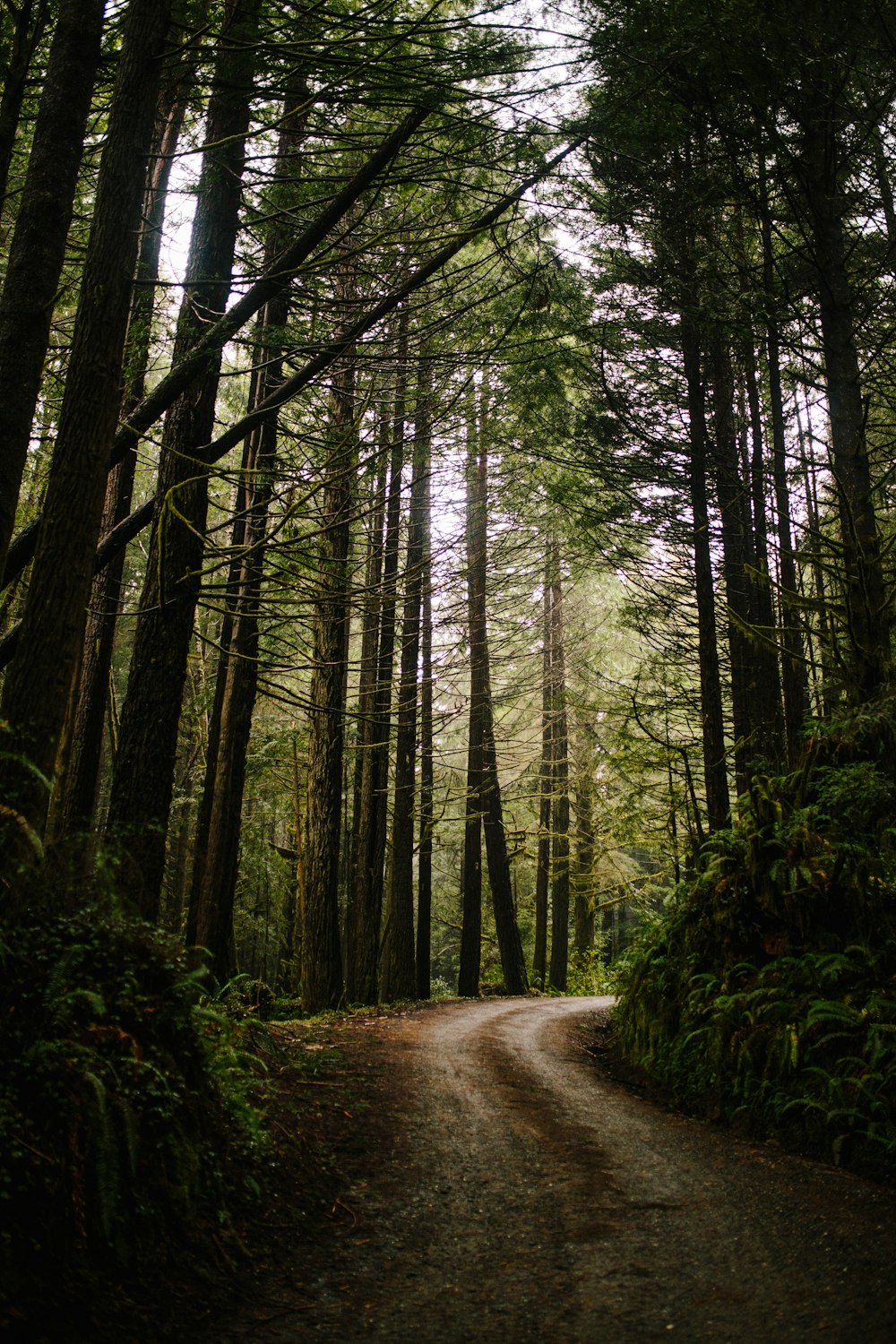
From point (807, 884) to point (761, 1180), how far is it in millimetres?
2572

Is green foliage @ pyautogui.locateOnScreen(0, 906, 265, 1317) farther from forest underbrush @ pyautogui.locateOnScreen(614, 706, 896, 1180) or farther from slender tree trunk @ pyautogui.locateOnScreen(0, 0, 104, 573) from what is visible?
forest underbrush @ pyautogui.locateOnScreen(614, 706, 896, 1180)

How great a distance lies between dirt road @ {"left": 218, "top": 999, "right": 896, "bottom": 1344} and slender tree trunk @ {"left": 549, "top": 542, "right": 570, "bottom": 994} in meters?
16.0

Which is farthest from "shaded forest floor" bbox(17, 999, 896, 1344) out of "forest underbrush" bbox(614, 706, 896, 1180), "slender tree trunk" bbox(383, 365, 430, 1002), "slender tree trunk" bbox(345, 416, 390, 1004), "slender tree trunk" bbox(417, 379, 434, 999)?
"slender tree trunk" bbox(417, 379, 434, 999)

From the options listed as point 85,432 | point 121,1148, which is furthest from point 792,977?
point 85,432

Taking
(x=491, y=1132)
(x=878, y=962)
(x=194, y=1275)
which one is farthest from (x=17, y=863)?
(x=878, y=962)

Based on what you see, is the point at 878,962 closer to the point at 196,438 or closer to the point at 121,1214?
the point at 121,1214

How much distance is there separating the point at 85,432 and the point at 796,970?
6.31 m

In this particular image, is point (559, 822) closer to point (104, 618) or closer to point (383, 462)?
point (383, 462)

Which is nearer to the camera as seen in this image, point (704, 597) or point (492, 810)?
point (704, 597)

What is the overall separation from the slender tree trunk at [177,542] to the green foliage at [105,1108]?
70.4 inches

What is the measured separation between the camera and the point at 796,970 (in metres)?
6.25

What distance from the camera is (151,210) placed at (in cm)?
855

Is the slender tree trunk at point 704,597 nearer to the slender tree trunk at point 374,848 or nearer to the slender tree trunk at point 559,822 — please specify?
the slender tree trunk at point 374,848

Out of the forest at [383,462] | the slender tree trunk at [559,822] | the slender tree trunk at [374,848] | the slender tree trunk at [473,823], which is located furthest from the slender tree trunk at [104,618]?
the slender tree trunk at [559,822]
